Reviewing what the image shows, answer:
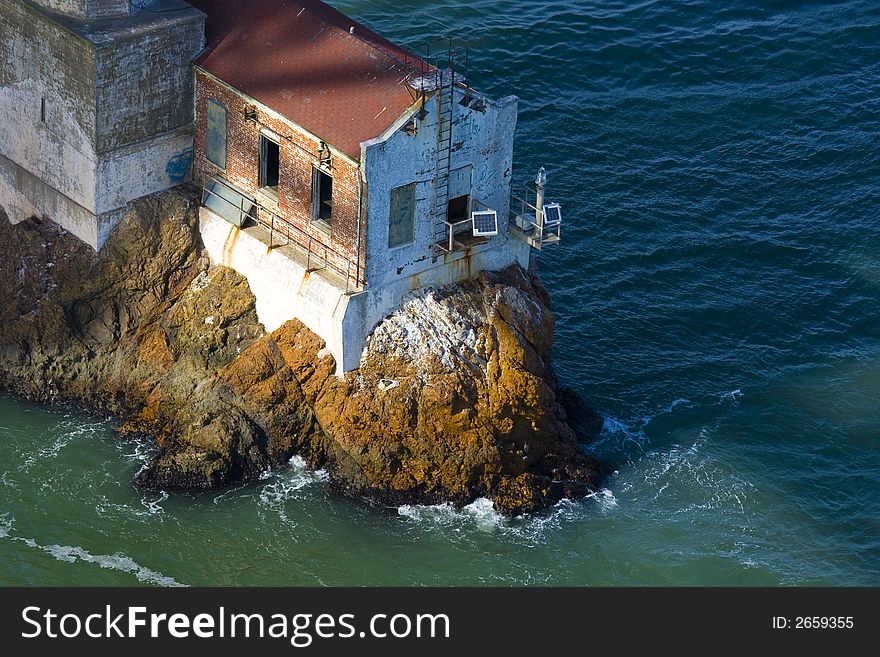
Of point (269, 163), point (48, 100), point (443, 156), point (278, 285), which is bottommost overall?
point (278, 285)

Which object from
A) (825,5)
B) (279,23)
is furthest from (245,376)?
(825,5)

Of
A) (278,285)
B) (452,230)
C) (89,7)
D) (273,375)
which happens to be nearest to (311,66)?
(452,230)

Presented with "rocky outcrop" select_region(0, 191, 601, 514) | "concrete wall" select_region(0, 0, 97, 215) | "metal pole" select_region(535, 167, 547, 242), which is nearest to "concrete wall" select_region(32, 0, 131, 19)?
Result: "concrete wall" select_region(0, 0, 97, 215)

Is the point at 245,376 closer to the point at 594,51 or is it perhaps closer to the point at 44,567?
the point at 44,567

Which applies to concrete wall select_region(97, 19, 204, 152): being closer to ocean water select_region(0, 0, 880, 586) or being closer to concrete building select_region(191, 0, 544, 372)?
concrete building select_region(191, 0, 544, 372)

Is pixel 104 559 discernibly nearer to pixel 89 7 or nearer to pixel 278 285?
pixel 278 285

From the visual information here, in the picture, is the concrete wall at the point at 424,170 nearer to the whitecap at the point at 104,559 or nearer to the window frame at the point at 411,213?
the window frame at the point at 411,213
